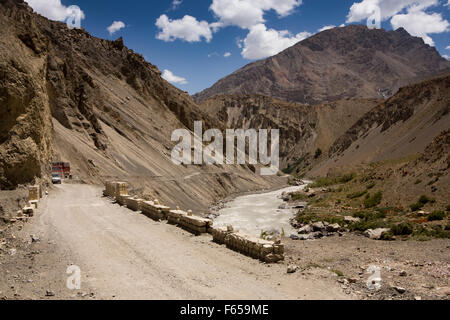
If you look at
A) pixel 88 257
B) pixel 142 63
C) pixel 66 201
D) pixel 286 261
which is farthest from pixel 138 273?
pixel 142 63

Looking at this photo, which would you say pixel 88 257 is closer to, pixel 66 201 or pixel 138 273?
pixel 138 273

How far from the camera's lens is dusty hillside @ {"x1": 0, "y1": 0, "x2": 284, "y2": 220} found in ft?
68.6

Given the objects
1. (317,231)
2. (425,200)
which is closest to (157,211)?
Answer: (317,231)

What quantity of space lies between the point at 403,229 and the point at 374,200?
34.2ft

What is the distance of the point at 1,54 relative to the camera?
66.8 ft

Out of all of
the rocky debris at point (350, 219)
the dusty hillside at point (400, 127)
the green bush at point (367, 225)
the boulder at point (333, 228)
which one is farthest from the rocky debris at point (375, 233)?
the dusty hillside at point (400, 127)

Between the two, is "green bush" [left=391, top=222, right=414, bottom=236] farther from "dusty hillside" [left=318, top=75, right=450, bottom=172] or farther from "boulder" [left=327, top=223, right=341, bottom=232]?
"dusty hillside" [left=318, top=75, right=450, bottom=172]

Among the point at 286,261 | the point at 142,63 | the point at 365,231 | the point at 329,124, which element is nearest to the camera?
the point at 286,261

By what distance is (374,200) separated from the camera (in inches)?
1243

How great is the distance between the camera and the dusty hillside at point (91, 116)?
20922 mm

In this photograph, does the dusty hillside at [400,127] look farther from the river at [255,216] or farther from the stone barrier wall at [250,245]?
the stone barrier wall at [250,245]

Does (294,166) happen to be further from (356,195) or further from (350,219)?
(350,219)
